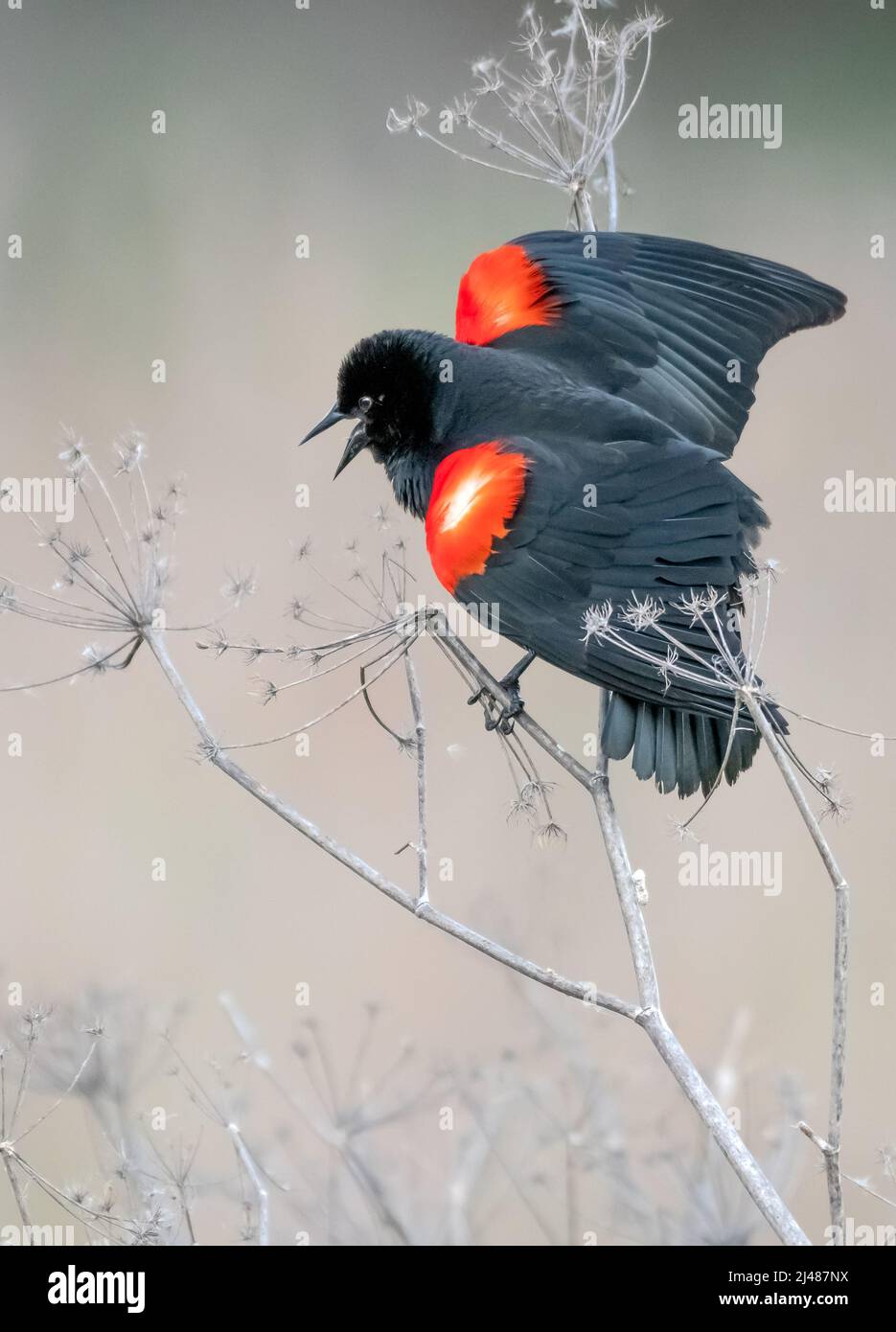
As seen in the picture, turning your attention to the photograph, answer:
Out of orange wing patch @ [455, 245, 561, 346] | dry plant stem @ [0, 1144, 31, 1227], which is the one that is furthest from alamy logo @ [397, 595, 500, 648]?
dry plant stem @ [0, 1144, 31, 1227]

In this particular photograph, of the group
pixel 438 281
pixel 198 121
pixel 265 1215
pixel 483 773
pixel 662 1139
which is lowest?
pixel 662 1139

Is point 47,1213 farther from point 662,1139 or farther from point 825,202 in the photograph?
point 825,202

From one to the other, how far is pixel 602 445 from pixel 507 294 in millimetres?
615

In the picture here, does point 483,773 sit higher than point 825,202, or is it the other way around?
point 825,202

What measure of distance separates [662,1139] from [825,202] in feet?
10.7

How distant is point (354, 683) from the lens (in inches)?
146

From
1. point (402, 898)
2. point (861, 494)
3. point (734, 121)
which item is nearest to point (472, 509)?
point (402, 898)

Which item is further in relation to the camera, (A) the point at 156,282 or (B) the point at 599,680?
(A) the point at 156,282

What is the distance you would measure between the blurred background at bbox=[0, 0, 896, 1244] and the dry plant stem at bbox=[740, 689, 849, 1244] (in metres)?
0.67

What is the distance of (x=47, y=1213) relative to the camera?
291 cm

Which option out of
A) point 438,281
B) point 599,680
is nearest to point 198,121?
point 438,281

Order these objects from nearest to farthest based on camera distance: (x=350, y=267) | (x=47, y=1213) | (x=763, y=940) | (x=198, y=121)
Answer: (x=47, y=1213)
(x=763, y=940)
(x=350, y=267)
(x=198, y=121)

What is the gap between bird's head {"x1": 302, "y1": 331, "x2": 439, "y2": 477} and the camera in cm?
247

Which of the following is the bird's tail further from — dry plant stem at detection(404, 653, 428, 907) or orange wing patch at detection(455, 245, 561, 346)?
orange wing patch at detection(455, 245, 561, 346)
